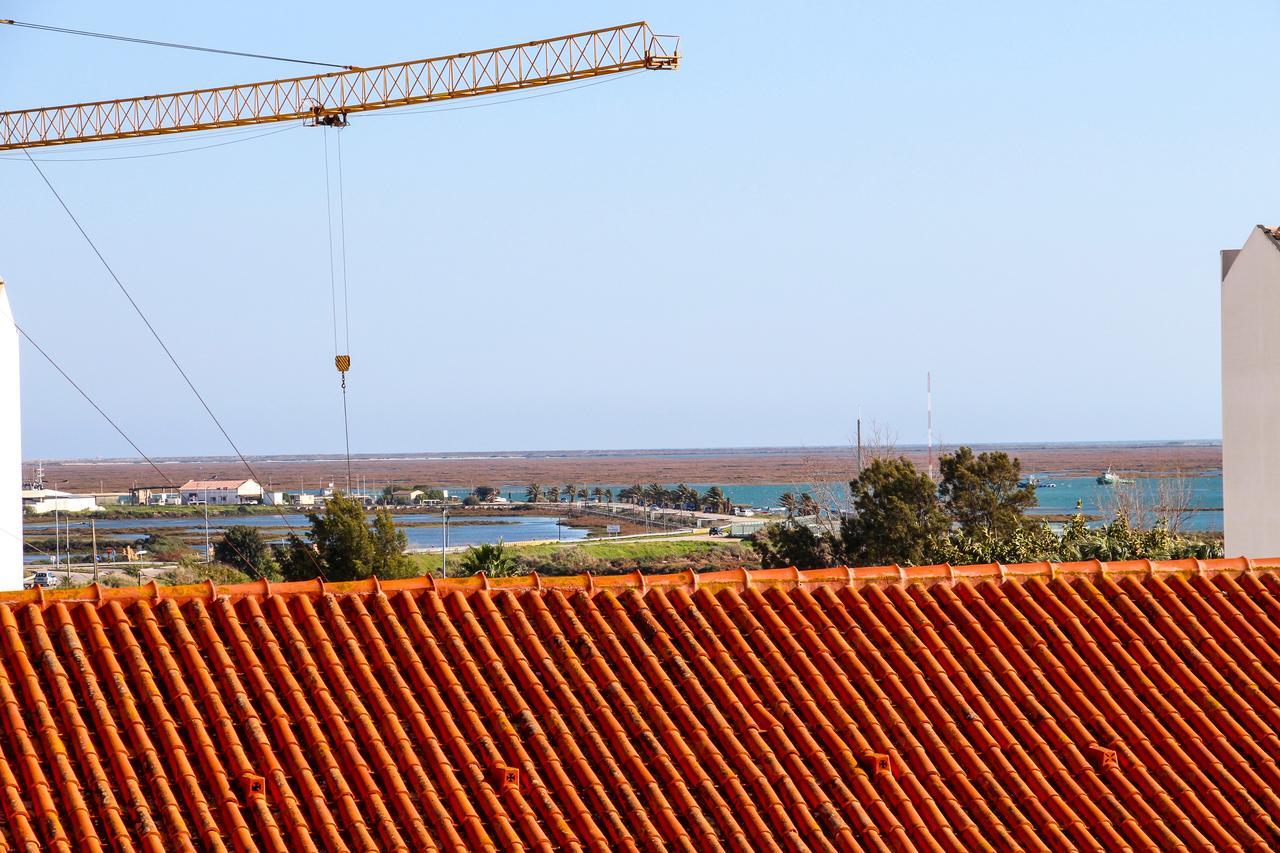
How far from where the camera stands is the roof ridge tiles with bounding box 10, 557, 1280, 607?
26.9 ft

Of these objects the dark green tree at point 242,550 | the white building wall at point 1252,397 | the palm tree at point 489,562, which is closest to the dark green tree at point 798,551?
the palm tree at point 489,562

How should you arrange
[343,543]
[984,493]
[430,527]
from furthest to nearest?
[430,527], [984,493], [343,543]

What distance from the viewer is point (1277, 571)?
10195 mm

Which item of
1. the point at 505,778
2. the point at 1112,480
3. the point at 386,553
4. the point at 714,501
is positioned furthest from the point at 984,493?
the point at 714,501

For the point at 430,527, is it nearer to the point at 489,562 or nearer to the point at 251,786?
the point at 489,562

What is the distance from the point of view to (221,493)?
175 meters

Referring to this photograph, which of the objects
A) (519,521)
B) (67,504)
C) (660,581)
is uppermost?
(660,581)

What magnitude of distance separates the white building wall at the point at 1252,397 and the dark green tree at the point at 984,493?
60.0 feet

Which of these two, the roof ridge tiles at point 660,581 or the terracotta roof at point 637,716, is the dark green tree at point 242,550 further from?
the terracotta roof at point 637,716

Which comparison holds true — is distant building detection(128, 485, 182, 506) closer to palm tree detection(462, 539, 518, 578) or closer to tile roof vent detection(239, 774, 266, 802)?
palm tree detection(462, 539, 518, 578)

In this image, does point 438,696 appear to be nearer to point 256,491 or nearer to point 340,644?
point 340,644

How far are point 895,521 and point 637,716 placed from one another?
125ft

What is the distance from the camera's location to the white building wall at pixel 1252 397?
2494 centimetres

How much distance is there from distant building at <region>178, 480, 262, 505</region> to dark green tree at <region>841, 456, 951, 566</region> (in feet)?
415
